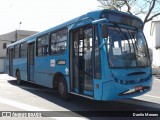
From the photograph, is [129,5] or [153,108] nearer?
[153,108]

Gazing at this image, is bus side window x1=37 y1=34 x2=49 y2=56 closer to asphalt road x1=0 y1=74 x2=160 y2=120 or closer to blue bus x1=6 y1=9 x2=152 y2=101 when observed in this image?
blue bus x1=6 y1=9 x2=152 y2=101

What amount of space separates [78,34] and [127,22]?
176 cm

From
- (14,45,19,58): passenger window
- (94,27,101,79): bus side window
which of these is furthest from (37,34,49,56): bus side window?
(14,45,19,58): passenger window

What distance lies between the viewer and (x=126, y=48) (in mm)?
8039

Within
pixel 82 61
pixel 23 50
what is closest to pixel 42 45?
pixel 23 50

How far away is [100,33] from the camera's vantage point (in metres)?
7.71

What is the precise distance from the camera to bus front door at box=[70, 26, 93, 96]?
828 centimetres

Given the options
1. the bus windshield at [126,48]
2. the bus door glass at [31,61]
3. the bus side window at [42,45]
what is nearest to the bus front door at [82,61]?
the bus windshield at [126,48]

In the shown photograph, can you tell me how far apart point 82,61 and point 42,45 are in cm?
394

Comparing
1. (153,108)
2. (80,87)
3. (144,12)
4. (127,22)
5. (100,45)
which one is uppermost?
(144,12)

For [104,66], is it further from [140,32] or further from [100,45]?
[140,32]

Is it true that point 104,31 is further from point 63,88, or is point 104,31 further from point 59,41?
point 63,88

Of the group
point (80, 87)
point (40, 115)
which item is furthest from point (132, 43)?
point (40, 115)

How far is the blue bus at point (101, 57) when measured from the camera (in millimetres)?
7473
